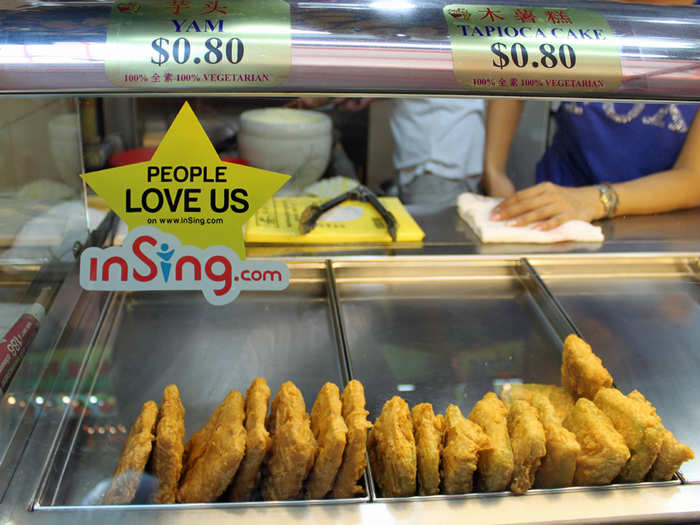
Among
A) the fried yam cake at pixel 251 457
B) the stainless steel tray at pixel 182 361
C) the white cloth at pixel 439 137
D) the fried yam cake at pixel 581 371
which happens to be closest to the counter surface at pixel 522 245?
the stainless steel tray at pixel 182 361

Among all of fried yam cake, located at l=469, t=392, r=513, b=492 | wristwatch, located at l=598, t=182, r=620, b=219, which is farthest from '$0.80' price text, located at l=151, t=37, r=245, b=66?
wristwatch, located at l=598, t=182, r=620, b=219

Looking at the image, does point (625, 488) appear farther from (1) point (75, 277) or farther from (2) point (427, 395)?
(1) point (75, 277)

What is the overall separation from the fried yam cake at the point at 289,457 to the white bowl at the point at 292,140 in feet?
1.33

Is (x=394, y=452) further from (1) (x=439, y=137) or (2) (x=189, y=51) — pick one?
(1) (x=439, y=137)

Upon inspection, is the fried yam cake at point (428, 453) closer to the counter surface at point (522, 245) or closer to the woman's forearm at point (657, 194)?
the counter surface at point (522, 245)

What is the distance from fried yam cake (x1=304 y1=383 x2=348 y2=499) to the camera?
30.5 inches

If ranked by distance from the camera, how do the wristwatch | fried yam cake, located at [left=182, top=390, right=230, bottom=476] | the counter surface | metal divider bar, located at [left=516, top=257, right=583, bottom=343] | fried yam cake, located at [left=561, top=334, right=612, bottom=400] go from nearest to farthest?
fried yam cake, located at [left=182, top=390, right=230, bottom=476] → fried yam cake, located at [left=561, top=334, right=612, bottom=400] → metal divider bar, located at [left=516, top=257, right=583, bottom=343] → the counter surface → the wristwatch

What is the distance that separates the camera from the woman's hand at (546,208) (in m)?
1.57

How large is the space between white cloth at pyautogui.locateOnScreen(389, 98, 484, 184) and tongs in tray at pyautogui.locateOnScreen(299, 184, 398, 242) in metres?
1.27

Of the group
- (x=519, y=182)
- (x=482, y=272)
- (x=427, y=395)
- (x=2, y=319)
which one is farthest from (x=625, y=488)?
(x=519, y=182)

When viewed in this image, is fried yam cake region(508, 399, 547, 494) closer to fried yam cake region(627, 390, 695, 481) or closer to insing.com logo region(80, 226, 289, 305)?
fried yam cake region(627, 390, 695, 481)

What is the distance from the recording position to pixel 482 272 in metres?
1.43

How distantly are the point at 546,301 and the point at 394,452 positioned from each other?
627 millimetres

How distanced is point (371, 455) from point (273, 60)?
54 cm
